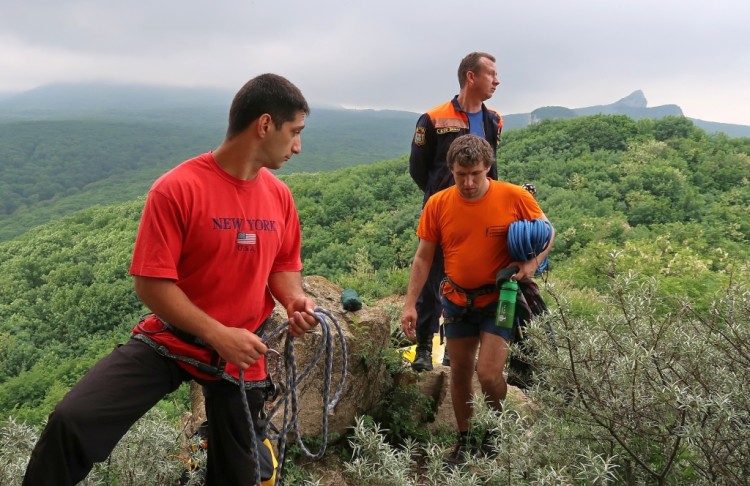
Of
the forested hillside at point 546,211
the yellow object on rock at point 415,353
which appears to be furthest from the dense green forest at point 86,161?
the yellow object on rock at point 415,353

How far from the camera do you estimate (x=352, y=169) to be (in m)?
25.3

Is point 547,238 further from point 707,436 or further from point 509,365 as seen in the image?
point 707,436

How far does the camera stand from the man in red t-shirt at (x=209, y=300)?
1986mm

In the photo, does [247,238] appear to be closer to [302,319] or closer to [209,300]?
[209,300]

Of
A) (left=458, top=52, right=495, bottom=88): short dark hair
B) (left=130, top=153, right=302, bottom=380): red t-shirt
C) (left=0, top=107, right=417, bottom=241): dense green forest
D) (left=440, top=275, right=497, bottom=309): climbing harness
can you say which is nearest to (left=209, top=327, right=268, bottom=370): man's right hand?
(left=130, top=153, right=302, bottom=380): red t-shirt

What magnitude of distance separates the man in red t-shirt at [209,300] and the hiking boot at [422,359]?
2235mm

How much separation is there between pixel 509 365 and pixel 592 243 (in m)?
9.27

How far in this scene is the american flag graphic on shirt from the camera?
224 centimetres

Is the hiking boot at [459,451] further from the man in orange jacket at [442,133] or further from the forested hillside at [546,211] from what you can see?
the forested hillside at [546,211]

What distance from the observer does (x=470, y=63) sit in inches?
175

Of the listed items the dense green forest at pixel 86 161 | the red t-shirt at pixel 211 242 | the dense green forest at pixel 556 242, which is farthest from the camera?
the dense green forest at pixel 86 161

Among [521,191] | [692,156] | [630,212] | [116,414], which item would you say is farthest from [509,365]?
[692,156]

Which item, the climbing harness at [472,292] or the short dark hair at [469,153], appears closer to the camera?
the short dark hair at [469,153]

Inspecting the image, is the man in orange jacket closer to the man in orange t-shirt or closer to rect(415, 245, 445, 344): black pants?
rect(415, 245, 445, 344): black pants
